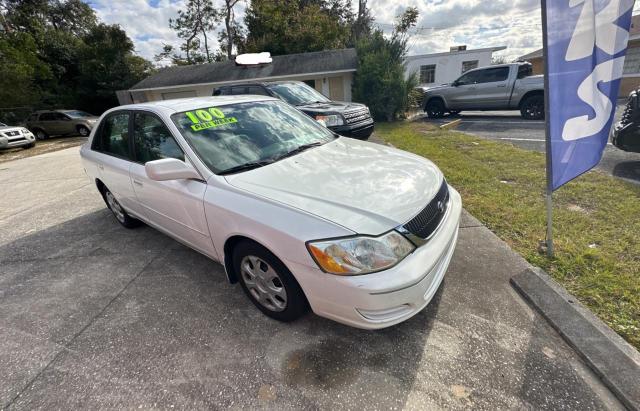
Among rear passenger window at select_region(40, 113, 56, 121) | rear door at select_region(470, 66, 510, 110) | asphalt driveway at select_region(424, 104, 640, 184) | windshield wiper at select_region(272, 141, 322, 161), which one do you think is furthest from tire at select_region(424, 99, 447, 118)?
rear passenger window at select_region(40, 113, 56, 121)

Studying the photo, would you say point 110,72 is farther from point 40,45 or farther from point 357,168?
point 357,168

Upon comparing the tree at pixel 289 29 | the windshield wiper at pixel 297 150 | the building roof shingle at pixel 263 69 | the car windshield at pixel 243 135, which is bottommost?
the windshield wiper at pixel 297 150

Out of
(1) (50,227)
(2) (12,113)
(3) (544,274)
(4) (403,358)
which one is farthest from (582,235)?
(2) (12,113)

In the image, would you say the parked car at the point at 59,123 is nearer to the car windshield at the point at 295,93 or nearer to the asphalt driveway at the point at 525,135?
the car windshield at the point at 295,93

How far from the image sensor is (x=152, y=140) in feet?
8.83

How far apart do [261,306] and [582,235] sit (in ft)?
10.2

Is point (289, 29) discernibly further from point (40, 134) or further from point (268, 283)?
point (268, 283)

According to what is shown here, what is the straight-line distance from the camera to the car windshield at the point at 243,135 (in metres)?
2.29

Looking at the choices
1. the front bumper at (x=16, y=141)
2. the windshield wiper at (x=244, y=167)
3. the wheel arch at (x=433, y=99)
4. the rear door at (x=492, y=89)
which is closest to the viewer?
the windshield wiper at (x=244, y=167)

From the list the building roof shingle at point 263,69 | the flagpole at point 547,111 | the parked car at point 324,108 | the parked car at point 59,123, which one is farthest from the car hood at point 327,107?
the parked car at point 59,123

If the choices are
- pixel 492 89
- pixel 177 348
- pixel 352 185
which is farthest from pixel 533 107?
pixel 177 348

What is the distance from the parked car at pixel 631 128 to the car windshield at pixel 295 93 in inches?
213

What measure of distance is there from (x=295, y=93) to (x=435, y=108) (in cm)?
754

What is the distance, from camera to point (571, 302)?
82.9 inches
